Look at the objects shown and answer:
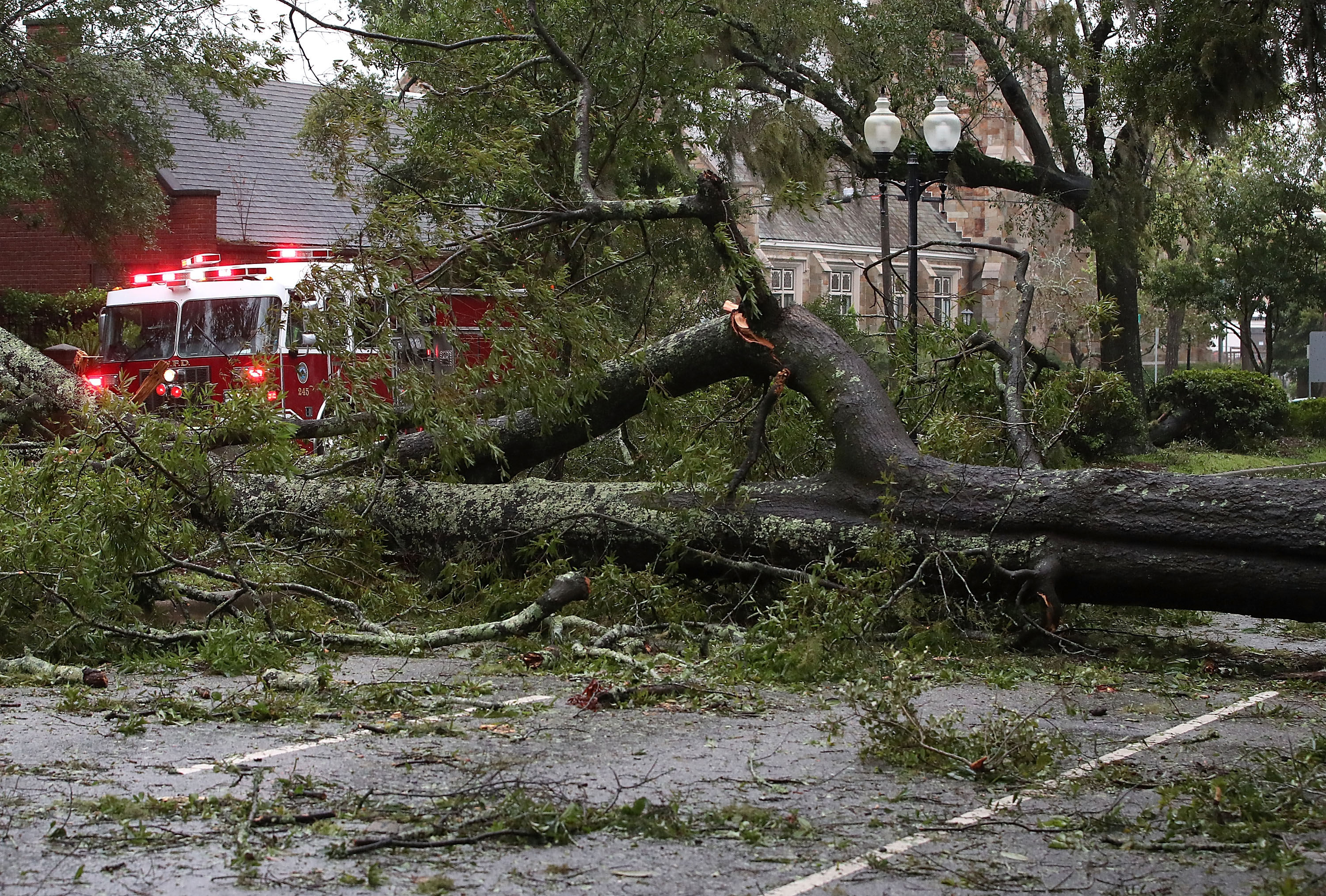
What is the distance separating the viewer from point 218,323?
47.9ft

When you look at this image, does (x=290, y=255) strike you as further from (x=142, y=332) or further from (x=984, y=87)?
(x=984, y=87)

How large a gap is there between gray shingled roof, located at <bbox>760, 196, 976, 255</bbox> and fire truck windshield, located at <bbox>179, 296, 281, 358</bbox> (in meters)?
25.4

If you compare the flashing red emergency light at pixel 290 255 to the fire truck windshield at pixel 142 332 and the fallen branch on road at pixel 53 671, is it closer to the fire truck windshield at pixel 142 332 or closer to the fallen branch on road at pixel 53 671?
the fire truck windshield at pixel 142 332

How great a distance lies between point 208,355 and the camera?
1455cm

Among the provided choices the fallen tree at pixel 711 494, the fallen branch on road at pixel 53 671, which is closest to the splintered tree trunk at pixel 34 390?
the fallen tree at pixel 711 494

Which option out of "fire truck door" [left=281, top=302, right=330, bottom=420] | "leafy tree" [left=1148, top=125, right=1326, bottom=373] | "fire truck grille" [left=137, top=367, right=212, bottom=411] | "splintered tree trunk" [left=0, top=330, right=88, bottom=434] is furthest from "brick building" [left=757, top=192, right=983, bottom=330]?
"splintered tree trunk" [left=0, top=330, right=88, bottom=434]

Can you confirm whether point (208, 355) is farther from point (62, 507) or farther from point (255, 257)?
point (255, 257)

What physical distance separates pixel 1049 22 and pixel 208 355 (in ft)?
47.5

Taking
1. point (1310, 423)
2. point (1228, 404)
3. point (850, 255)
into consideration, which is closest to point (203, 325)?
point (1228, 404)

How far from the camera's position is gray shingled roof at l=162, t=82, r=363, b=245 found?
2458 centimetres

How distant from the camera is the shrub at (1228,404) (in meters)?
23.1

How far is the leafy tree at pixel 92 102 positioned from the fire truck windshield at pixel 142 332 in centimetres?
523

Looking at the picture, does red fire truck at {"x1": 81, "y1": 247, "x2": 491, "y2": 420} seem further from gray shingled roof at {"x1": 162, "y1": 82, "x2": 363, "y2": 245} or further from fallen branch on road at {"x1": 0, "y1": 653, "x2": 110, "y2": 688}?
gray shingled roof at {"x1": 162, "y1": 82, "x2": 363, "y2": 245}

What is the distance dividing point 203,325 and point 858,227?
31.1 m
